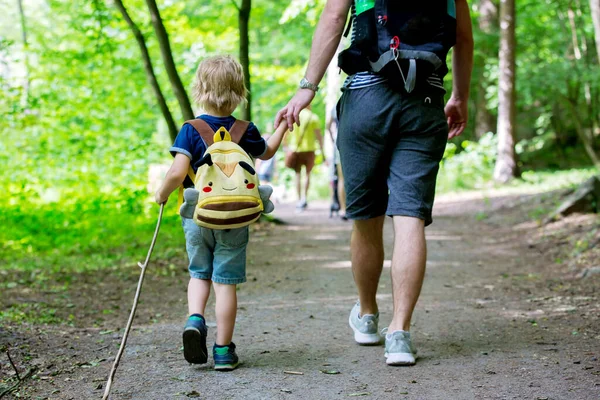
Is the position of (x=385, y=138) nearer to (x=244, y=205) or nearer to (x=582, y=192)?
(x=244, y=205)

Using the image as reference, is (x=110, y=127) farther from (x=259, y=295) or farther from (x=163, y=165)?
(x=259, y=295)

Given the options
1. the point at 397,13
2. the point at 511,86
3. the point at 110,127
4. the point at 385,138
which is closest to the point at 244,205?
the point at 385,138

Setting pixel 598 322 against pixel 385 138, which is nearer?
pixel 385 138

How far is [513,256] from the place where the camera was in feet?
25.9

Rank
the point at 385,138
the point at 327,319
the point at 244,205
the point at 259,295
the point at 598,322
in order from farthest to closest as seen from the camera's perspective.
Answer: the point at 259,295 < the point at 327,319 < the point at 598,322 < the point at 385,138 < the point at 244,205

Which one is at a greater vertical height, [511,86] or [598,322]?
[511,86]

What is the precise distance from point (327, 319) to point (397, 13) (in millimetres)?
2154

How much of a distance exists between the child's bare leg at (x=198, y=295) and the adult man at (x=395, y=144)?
840mm

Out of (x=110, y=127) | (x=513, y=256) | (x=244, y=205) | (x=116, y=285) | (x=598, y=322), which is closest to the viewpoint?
(x=244, y=205)

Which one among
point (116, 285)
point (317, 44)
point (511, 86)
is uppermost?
point (511, 86)

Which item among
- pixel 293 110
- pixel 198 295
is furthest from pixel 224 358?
pixel 293 110

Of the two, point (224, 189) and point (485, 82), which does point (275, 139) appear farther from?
point (485, 82)

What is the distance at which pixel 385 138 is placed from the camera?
11.8 feet

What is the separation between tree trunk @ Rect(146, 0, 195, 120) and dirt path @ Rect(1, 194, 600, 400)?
2.58 m
